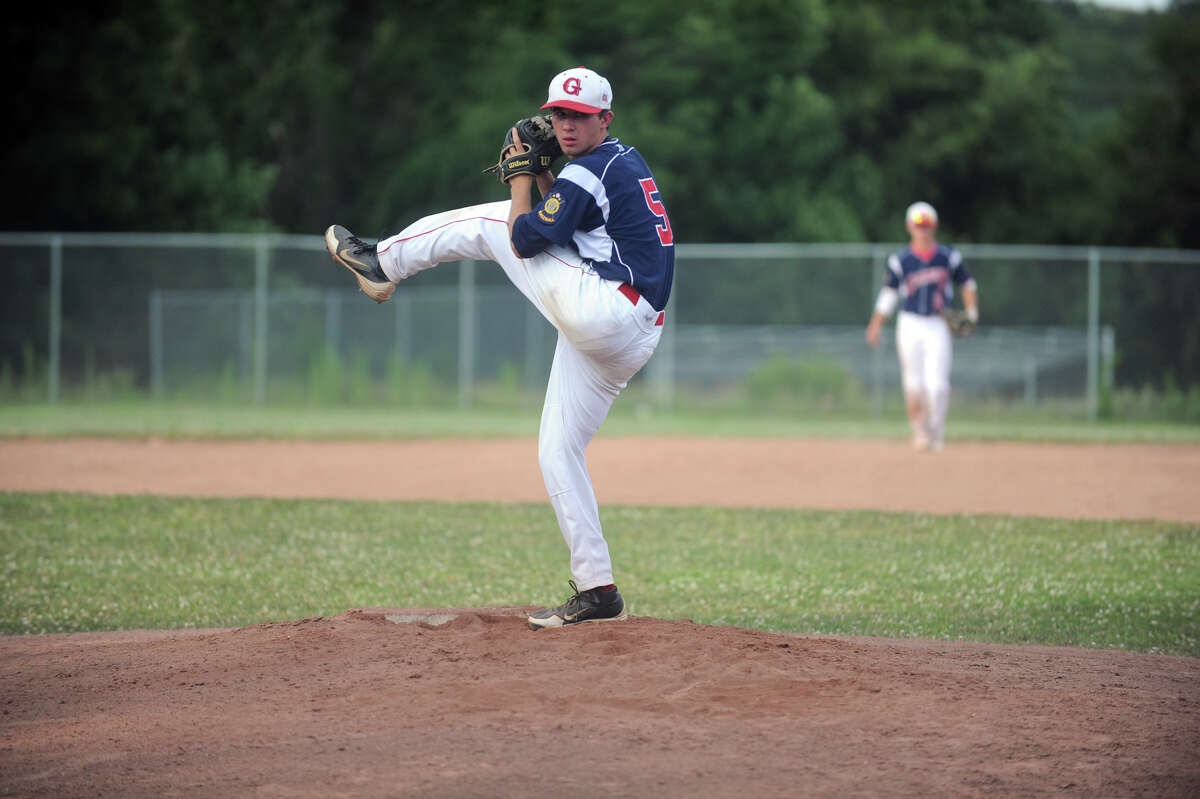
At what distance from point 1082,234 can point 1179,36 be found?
16.8 ft

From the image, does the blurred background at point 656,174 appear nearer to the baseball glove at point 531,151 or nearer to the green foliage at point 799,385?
the green foliage at point 799,385

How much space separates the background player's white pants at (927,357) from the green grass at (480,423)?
360cm

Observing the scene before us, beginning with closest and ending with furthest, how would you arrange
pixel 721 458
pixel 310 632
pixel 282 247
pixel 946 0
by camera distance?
pixel 310 632 < pixel 721 458 < pixel 282 247 < pixel 946 0

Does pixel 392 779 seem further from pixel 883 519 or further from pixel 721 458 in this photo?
pixel 721 458

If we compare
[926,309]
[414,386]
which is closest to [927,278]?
[926,309]

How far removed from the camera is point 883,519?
10547 millimetres

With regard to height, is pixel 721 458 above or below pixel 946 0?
below

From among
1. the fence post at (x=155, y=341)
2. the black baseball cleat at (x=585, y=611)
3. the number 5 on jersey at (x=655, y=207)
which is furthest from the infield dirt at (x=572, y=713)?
the fence post at (x=155, y=341)

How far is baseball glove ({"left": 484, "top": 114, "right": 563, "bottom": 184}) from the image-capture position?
5.50 meters

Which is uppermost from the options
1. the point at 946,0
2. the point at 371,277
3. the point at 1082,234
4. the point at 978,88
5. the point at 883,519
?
the point at 946,0

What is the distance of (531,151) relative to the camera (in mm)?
5520

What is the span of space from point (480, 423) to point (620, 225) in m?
15.0

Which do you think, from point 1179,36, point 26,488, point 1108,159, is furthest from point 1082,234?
point 26,488

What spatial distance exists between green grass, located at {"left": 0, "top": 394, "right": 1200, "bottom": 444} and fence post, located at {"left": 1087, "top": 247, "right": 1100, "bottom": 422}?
1.04 ft
